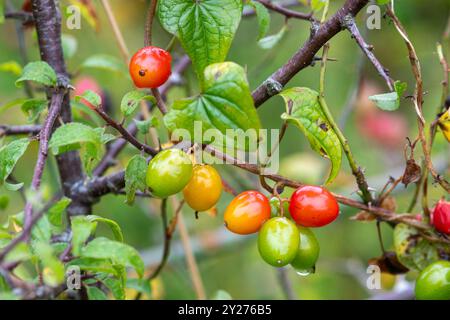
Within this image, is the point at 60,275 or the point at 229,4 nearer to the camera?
the point at 60,275

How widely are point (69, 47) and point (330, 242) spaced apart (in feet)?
4.09

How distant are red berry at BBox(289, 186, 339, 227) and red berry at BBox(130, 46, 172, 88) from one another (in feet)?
0.72

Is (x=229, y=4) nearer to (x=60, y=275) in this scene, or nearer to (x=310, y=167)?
(x=60, y=275)

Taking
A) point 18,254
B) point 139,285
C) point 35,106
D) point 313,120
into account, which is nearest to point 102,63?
point 35,106

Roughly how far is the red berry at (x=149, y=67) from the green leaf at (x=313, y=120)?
0.49 feet

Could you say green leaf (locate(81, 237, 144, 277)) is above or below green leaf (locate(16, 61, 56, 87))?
below

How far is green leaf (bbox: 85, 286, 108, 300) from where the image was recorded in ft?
2.74

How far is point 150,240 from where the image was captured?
2.03m

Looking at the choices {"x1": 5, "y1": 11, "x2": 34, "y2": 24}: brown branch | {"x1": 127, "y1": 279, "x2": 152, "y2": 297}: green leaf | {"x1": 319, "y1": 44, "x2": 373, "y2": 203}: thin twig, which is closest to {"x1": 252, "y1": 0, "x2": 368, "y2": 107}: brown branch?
{"x1": 319, "y1": 44, "x2": 373, "y2": 203}: thin twig

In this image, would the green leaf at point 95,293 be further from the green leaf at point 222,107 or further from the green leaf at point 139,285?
the green leaf at point 222,107

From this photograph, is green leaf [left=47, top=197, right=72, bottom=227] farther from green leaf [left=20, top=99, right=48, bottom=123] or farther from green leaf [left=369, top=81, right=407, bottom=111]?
green leaf [left=369, top=81, right=407, bottom=111]

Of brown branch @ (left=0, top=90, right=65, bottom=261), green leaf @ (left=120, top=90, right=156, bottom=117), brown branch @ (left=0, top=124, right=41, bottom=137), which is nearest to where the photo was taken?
brown branch @ (left=0, top=90, right=65, bottom=261)

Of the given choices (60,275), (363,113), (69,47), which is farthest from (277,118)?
(60,275)

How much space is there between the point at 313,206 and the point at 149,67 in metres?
0.25
